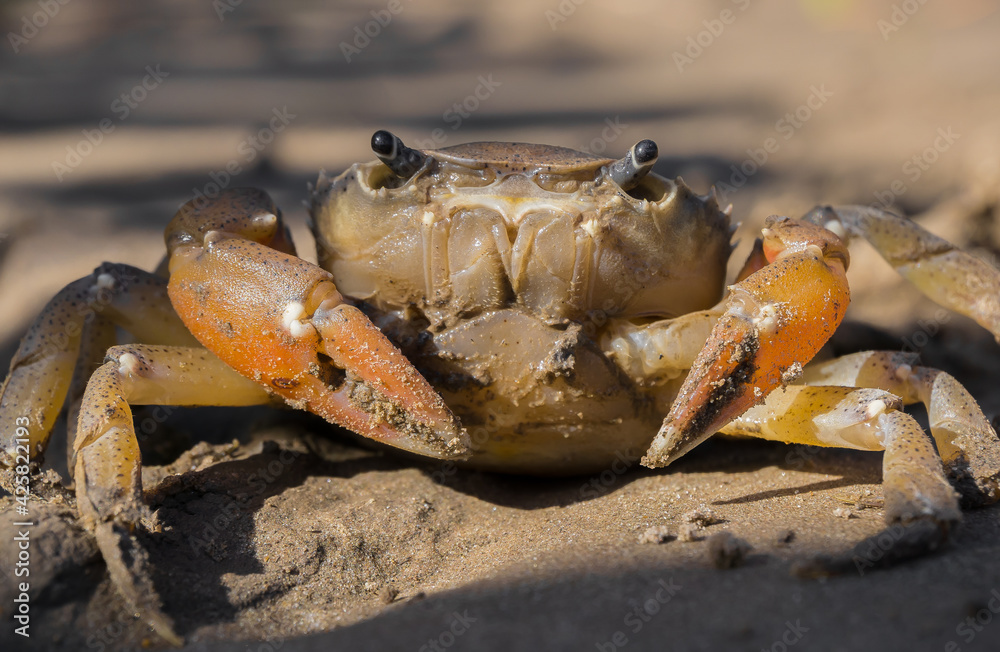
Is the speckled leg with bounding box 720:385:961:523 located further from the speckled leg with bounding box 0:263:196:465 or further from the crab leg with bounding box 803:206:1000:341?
the speckled leg with bounding box 0:263:196:465

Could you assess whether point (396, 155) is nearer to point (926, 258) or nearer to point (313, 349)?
point (313, 349)

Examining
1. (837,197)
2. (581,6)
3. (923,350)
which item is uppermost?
(581,6)

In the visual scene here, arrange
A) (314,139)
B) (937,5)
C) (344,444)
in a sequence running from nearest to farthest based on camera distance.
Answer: (344,444) < (314,139) < (937,5)

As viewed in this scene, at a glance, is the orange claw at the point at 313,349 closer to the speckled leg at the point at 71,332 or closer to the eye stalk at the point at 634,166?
the speckled leg at the point at 71,332

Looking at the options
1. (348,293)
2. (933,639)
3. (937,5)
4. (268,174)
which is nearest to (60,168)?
(268,174)

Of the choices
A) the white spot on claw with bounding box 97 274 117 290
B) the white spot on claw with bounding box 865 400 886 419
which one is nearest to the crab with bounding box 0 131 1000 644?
the white spot on claw with bounding box 865 400 886 419

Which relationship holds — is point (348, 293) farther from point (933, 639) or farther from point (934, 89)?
point (934, 89)

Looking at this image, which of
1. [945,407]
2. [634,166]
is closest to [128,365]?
[634,166]

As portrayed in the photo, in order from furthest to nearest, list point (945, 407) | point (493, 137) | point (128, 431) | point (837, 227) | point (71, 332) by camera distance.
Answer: point (493, 137), point (837, 227), point (71, 332), point (945, 407), point (128, 431)
